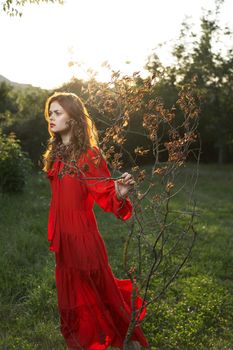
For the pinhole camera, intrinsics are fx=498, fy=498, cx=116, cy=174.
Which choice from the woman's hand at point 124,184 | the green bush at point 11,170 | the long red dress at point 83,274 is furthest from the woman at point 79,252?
the green bush at point 11,170

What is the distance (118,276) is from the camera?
17.5 ft

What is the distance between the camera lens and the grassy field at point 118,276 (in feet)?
12.8

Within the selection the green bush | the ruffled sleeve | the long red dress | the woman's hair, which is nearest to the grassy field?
the long red dress

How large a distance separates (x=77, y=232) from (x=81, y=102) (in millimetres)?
822

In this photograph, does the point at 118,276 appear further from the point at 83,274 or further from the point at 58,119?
the point at 58,119

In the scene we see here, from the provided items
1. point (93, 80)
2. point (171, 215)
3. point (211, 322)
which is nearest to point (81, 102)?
point (93, 80)

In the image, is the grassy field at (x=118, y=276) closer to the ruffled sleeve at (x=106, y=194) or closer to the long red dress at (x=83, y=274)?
the long red dress at (x=83, y=274)

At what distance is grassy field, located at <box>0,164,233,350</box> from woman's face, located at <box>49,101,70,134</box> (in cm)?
164

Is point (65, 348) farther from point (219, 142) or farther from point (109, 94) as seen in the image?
point (219, 142)

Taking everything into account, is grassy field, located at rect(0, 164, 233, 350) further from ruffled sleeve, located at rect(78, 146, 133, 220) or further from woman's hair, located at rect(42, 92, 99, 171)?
woman's hair, located at rect(42, 92, 99, 171)

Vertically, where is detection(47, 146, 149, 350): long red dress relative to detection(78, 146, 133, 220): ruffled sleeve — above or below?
below

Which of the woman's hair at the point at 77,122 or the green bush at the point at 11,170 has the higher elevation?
the woman's hair at the point at 77,122

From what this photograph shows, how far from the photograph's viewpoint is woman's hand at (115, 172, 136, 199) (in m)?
2.56

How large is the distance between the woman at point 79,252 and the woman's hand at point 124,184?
0.35 m
